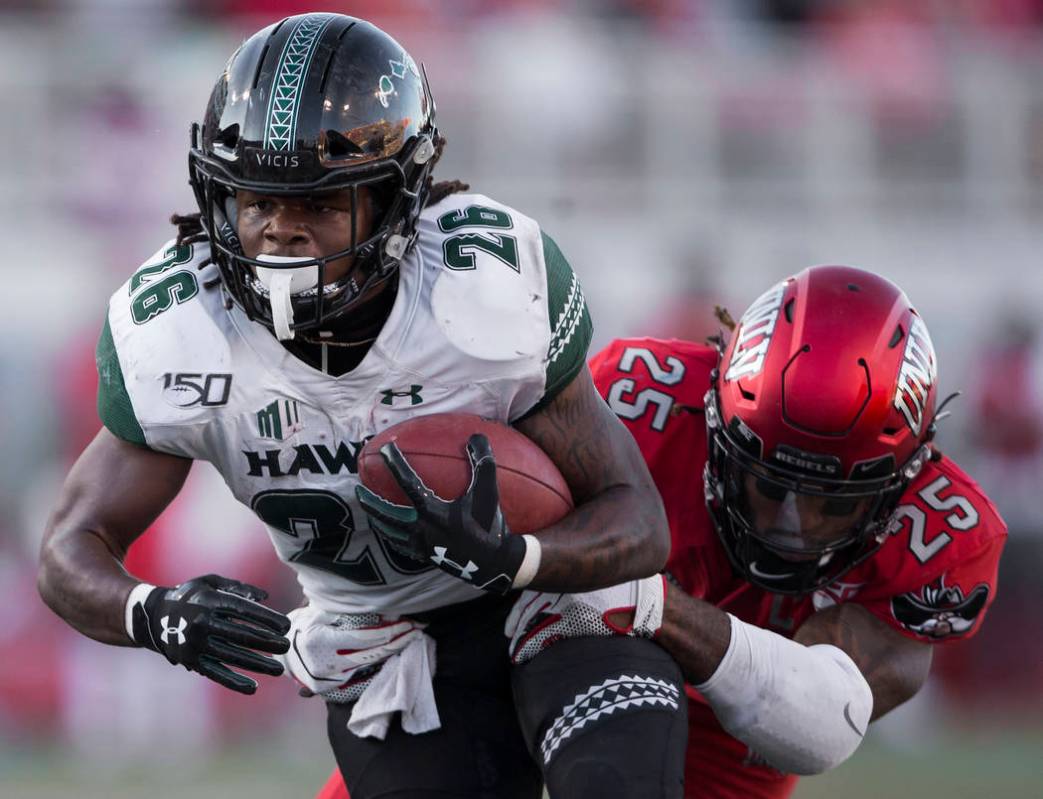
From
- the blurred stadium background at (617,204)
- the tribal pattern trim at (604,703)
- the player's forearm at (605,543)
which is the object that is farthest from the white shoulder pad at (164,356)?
the blurred stadium background at (617,204)

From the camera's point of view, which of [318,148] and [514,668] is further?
[514,668]

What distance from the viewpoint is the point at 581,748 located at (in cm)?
281

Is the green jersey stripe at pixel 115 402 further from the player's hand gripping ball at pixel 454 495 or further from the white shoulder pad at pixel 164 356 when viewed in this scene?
the player's hand gripping ball at pixel 454 495

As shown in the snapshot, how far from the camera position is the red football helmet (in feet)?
11.2

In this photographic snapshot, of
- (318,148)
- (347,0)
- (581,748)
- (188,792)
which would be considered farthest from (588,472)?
(347,0)

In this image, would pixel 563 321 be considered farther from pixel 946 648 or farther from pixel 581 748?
pixel 946 648

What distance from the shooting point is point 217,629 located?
8.86 ft

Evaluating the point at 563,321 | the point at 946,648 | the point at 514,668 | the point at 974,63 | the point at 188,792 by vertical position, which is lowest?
the point at 946,648

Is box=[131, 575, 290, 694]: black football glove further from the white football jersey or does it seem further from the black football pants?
the black football pants

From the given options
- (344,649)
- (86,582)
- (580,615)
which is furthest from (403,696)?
Result: (86,582)

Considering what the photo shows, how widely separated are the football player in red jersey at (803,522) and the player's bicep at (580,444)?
0.23m

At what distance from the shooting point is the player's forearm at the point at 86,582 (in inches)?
113

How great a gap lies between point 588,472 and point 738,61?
644cm

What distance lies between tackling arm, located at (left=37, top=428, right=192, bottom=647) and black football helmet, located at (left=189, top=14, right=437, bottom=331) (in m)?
0.36
